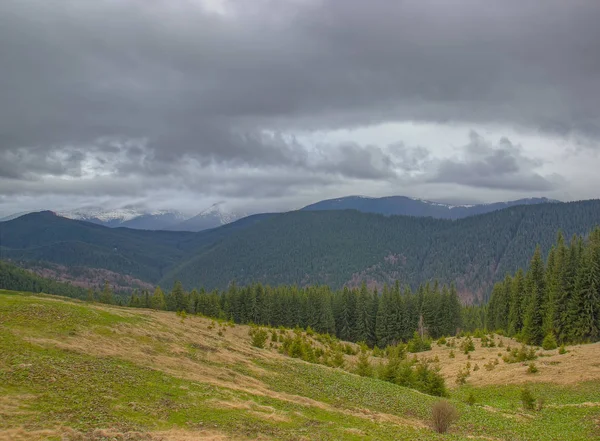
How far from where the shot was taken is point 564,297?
2726 inches

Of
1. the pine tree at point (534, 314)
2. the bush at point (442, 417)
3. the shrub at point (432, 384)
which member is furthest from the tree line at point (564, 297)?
the bush at point (442, 417)

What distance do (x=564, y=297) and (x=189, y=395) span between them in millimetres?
65916

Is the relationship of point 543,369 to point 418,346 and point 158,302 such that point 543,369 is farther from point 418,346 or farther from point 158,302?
point 158,302

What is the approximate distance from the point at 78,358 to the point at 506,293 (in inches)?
3739

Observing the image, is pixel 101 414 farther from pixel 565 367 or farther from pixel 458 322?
pixel 458 322

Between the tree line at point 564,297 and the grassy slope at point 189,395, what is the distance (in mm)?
32948

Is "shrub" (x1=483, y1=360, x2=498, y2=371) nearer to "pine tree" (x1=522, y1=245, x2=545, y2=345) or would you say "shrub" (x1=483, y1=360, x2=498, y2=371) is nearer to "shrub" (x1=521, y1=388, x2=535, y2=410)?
"shrub" (x1=521, y1=388, x2=535, y2=410)

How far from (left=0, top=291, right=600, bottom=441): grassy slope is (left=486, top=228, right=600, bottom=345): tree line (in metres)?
32.9

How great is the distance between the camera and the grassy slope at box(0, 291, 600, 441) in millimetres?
19375

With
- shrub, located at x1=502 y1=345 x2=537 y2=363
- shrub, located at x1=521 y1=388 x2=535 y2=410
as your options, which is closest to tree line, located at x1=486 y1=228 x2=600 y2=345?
shrub, located at x1=502 y1=345 x2=537 y2=363

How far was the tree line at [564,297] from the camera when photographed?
215 ft

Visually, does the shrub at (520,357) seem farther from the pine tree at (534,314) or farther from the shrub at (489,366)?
the pine tree at (534,314)

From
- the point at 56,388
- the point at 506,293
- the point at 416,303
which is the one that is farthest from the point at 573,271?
the point at 56,388

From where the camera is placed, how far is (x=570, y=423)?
28.2 m
